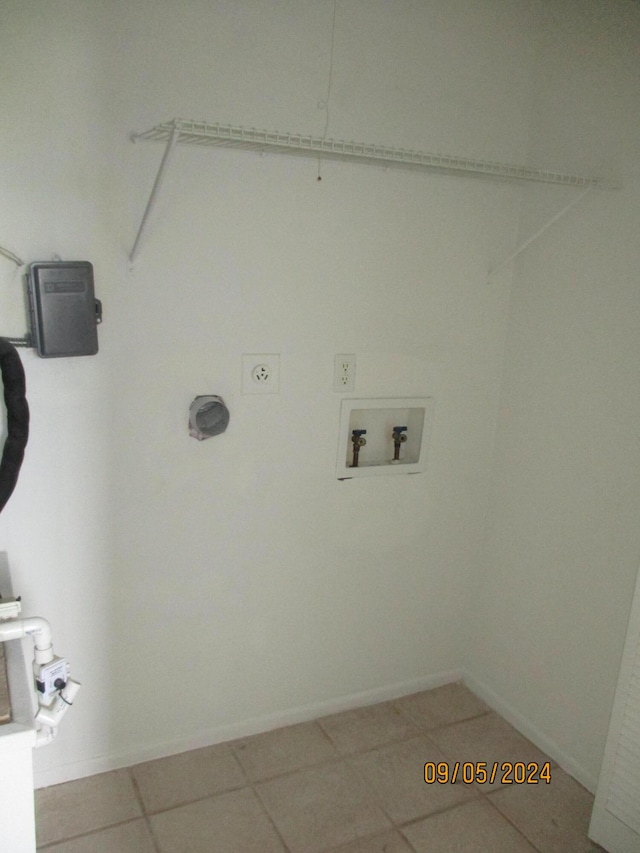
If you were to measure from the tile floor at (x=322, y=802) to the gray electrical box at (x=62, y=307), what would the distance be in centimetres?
127

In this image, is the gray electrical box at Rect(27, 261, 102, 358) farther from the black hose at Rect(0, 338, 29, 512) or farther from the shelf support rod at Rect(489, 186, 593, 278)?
the shelf support rod at Rect(489, 186, 593, 278)

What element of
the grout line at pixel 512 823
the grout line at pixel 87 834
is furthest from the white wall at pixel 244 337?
the grout line at pixel 512 823

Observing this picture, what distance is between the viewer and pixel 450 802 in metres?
1.86

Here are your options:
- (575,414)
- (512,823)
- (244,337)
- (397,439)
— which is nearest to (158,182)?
(244,337)

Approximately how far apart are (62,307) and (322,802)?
1.55 meters

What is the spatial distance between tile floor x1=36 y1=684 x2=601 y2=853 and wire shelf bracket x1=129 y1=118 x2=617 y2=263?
1.51m

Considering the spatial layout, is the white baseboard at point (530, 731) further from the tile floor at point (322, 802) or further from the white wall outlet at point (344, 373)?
the white wall outlet at point (344, 373)

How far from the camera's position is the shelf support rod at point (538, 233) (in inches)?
72.2

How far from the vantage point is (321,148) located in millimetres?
1412

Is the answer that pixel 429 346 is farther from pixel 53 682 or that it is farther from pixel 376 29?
pixel 53 682

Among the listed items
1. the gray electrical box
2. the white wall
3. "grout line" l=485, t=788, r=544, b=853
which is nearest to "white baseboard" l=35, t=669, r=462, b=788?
the white wall

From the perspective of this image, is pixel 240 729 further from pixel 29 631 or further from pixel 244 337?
pixel 244 337

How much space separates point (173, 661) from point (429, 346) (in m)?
Answer: 1.27

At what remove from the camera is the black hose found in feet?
4.65
